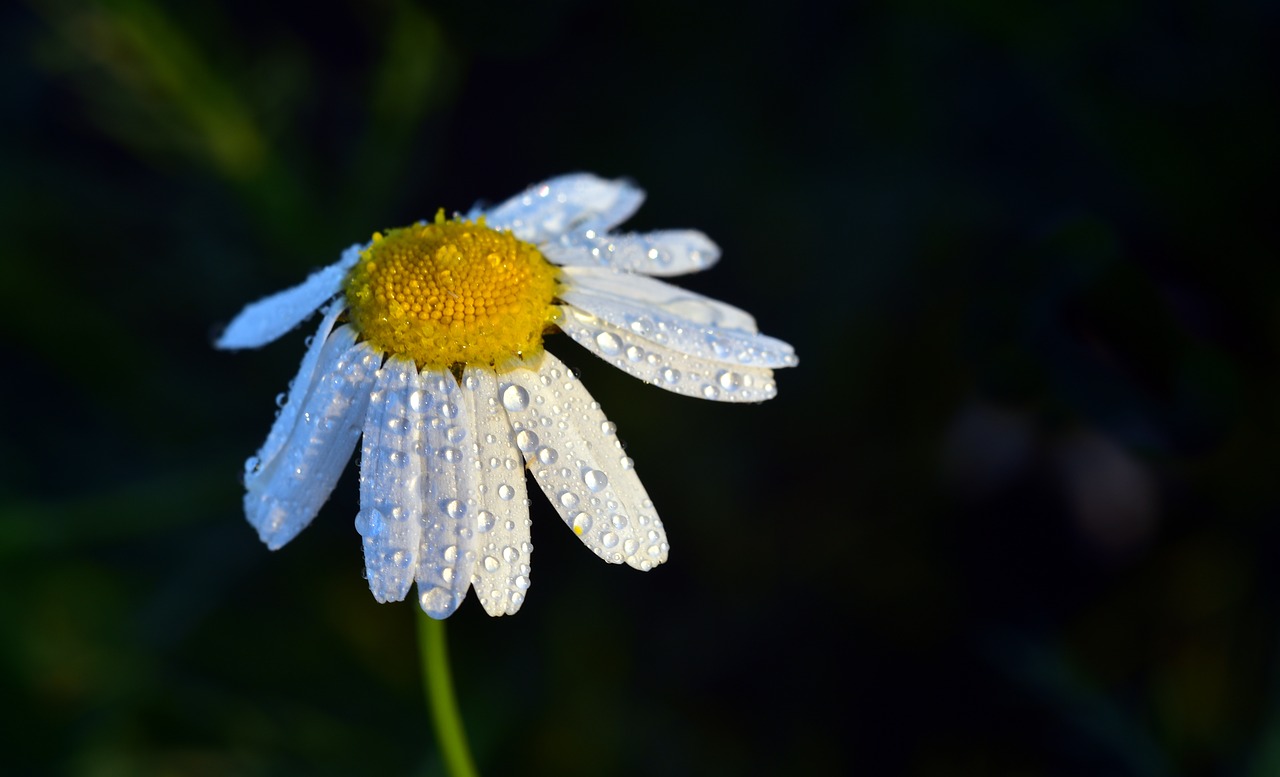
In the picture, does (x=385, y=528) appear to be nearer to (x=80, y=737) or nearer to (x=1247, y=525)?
(x=80, y=737)

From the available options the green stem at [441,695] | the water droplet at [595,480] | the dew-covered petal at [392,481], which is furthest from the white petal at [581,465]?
the green stem at [441,695]

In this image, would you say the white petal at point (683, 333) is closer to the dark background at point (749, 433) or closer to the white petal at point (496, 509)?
the white petal at point (496, 509)

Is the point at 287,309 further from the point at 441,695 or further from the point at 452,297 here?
the point at 441,695

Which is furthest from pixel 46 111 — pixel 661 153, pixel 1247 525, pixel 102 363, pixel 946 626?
pixel 1247 525

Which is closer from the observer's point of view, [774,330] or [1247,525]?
[1247,525]

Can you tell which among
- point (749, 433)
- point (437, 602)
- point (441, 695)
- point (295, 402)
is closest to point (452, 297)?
point (295, 402)

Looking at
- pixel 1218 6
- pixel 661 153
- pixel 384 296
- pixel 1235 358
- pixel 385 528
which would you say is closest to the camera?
pixel 385 528

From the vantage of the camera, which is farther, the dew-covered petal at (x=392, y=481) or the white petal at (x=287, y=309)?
the white petal at (x=287, y=309)

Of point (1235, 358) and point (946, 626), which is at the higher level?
point (1235, 358)
